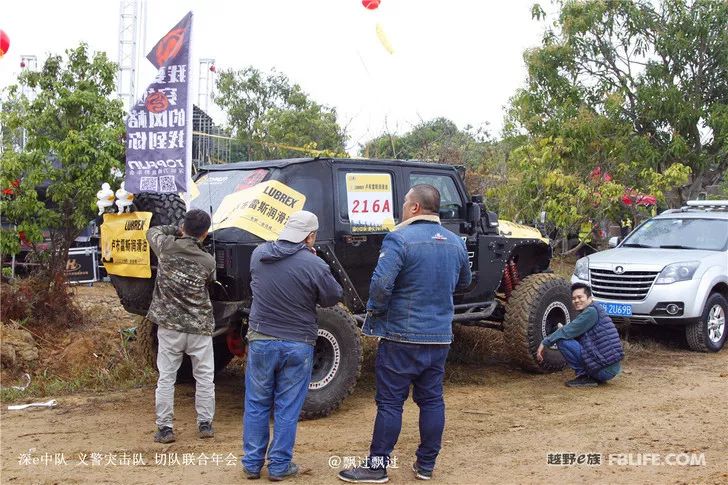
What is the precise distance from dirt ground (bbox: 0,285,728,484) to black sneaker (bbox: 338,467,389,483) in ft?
0.53

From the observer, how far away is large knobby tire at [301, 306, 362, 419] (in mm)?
6664

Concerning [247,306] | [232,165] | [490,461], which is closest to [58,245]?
[232,165]

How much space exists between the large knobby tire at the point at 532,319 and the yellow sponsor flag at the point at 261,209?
8.98 feet

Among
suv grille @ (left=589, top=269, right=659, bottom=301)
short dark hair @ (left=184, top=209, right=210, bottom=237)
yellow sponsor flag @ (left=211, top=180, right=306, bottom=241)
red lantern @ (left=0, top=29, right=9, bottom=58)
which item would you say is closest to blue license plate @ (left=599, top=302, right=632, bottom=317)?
suv grille @ (left=589, top=269, right=659, bottom=301)

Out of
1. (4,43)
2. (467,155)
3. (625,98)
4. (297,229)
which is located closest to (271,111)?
(467,155)

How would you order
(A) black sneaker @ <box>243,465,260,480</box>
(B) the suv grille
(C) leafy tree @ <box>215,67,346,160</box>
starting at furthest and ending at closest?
(C) leafy tree @ <box>215,67,346,160</box> < (B) the suv grille < (A) black sneaker @ <box>243,465,260,480</box>

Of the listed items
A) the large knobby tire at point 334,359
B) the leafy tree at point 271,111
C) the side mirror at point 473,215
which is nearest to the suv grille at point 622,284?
the side mirror at point 473,215

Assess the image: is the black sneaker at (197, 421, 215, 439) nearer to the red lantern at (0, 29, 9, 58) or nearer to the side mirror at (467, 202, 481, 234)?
the side mirror at (467, 202, 481, 234)

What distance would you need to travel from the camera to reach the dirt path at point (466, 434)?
525 centimetres

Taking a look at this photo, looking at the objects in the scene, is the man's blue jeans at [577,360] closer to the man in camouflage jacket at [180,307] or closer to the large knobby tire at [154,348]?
the large knobby tire at [154,348]

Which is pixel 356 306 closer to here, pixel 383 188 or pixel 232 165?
pixel 383 188

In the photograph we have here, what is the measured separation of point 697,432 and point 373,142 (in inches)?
380

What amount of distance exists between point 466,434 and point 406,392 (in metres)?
1.43

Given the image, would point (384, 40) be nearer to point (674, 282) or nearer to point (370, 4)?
point (370, 4)
